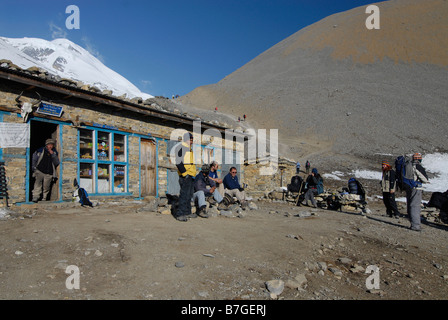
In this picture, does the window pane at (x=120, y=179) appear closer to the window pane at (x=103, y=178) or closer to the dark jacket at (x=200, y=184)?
the window pane at (x=103, y=178)

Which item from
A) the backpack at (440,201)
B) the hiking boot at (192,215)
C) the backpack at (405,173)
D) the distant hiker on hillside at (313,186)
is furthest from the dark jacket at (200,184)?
the backpack at (440,201)

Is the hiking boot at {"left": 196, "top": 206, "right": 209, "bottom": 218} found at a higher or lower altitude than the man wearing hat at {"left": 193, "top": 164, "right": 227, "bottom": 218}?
lower

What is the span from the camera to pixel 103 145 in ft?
30.9

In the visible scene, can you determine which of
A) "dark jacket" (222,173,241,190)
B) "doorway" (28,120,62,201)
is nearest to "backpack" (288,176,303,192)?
"dark jacket" (222,173,241,190)

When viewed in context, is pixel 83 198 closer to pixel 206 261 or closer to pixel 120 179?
pixel 120 179

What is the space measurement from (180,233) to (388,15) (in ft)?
309

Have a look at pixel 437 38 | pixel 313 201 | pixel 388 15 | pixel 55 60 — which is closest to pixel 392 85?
pixel 437 38

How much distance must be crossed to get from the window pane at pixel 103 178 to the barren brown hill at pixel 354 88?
77.6 ft

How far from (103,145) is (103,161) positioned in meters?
0.57

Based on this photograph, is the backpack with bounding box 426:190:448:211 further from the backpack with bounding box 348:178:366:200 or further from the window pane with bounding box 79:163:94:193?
the window pane with bounding box 79:163:94:193

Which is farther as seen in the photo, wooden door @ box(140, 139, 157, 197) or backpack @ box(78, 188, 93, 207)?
wooden door @ box(140, 139, 157, 197)

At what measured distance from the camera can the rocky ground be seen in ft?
10.1

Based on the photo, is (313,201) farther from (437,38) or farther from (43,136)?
(437,38)

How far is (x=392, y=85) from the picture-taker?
50.3m
